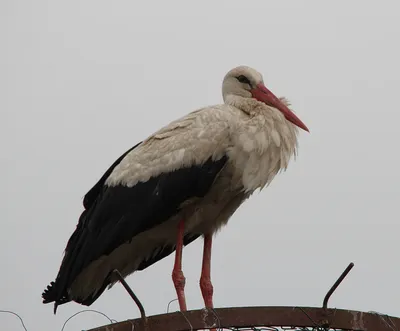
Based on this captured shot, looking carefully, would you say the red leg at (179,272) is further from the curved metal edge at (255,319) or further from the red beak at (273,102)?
the curved metal edge at (255,319)

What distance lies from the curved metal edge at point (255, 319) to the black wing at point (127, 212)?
5.52 ft

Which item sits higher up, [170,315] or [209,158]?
[209,158]

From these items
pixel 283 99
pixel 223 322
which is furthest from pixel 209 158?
pixel 223 322

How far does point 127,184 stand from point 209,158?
2.32 feet

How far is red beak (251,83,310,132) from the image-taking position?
7656mm

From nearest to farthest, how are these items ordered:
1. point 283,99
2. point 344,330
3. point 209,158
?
point 344,330 < point 209,158 < point 283,99

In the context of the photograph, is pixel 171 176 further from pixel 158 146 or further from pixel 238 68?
pixel 238 68

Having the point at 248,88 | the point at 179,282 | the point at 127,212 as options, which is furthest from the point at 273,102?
the point at 179,282

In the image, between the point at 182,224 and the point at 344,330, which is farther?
the point at 182,224

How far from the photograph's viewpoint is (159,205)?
734 centimetres

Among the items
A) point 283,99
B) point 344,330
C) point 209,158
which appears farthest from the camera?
point 283,99

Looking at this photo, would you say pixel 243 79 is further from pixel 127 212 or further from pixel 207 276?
pixel 207 276

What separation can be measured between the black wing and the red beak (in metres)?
0.74

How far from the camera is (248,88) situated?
26.0ft
